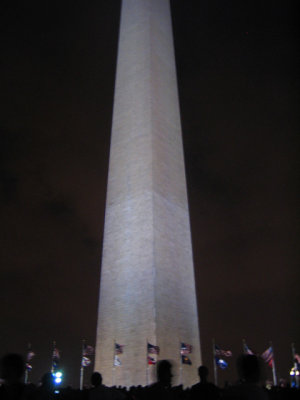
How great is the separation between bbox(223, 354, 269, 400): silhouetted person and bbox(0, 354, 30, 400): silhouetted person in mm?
1671

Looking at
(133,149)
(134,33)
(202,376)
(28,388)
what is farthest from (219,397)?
(134,33)


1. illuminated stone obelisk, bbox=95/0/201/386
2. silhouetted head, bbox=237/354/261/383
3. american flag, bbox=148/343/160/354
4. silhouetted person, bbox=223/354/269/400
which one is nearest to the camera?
silhouetted person, bbox=223/354/269/400

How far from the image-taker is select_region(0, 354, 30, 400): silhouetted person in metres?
3.72

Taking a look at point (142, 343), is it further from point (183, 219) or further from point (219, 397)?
point (219, 397)

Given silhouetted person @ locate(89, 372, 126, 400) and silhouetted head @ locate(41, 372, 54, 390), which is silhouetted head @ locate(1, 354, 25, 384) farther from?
silhouetted person @ locate(89, 372, 126, 400)

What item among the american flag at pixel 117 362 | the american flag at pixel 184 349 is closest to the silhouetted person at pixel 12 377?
the american flag at pixel 184 349

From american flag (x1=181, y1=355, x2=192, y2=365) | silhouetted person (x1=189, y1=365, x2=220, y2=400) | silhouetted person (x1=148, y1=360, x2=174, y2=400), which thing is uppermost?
american flag (x1=181, y1=355, x2=192, y2=365)

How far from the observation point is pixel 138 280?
60.6 feet

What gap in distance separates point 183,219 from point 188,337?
17.7ft

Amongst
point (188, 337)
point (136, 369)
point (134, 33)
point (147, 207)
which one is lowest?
point (136, 369)

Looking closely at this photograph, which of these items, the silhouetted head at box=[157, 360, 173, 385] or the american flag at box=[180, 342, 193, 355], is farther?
the american flag at box=[180, 342, 193, 355]

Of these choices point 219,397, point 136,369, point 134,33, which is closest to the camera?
point 219,397

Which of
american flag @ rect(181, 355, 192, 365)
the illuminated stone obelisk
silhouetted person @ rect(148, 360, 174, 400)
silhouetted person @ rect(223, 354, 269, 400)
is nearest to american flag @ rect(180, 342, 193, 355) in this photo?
american flag @ rect(181, 355, 192, 365)

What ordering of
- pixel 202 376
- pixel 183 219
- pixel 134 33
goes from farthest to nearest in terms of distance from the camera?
pixel 134 33, pixel 183 219, pixel 202 376
